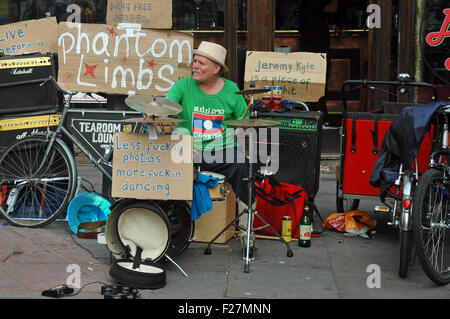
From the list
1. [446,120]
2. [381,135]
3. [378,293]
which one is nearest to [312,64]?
[381,135]

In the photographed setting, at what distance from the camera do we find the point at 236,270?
15.5 ft

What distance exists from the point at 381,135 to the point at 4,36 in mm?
3804

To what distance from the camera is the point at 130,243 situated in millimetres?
4688

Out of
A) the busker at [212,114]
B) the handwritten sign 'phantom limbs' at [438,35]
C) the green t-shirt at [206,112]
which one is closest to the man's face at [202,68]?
the busker at [212,114]

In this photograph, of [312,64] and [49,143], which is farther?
[312,64]

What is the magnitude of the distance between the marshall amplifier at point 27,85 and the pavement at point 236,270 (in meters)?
1.15

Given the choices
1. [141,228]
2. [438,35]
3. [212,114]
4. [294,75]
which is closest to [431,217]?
[212,114]

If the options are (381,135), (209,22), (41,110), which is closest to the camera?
(381,135)

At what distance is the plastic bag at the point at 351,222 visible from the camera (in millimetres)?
5797

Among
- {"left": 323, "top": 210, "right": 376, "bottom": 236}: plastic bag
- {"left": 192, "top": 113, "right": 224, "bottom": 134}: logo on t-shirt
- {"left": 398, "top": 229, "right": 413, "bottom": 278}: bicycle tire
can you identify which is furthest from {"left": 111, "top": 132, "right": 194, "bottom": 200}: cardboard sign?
{"left": 323, "top": 210, "right": 376, "bottom": 236}: plastic bag

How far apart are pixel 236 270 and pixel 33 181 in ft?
7.39

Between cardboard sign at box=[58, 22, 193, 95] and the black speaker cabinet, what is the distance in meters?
1.04

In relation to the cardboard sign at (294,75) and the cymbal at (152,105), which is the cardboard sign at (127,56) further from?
the cymbal at (152,105)

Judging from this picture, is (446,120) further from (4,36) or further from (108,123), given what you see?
(4,36)
